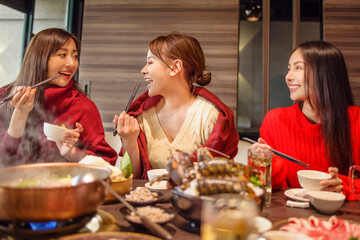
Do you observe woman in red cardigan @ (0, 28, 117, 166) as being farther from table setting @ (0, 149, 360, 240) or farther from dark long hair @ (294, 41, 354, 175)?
dark long hair @ (294, 41, 354, 175)

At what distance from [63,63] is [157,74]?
0.68m

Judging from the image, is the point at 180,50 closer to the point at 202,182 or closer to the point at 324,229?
the point at 202,182

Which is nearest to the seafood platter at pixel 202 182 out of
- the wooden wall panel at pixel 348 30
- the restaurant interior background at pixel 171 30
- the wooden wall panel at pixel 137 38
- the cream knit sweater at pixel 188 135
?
the cream knit sweater at pixel 188 135

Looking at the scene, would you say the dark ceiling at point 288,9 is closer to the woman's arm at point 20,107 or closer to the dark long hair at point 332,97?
the dark long hair at point 332,97

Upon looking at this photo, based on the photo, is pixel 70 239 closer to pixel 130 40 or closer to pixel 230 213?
pixel 230 213

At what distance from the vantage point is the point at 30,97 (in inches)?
64.7

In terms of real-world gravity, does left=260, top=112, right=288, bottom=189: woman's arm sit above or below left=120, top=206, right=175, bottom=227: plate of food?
above

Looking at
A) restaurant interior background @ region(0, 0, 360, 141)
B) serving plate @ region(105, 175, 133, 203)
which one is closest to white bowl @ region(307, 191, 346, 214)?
serving plate @ region(105, 175, 133, 203)

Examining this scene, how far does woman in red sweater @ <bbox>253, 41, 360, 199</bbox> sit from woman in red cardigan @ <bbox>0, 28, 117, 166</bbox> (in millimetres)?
1215

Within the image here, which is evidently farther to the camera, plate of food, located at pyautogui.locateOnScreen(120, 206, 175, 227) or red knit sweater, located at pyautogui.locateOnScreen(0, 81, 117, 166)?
red knit sweater, located at pyautogui.locateOnScreen(0, 81, 117, 166)

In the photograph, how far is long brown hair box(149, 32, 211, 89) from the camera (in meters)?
1.84

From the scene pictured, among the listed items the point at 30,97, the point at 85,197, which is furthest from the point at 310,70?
the point at 30,97

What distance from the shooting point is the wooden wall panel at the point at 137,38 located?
3.42 meters

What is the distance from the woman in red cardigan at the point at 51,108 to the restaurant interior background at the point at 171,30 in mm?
1502
